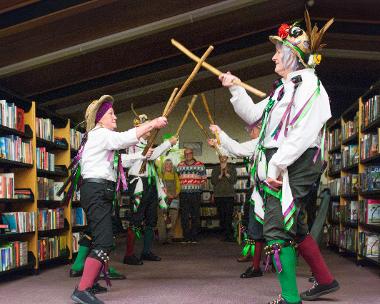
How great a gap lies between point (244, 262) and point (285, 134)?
3205 mm

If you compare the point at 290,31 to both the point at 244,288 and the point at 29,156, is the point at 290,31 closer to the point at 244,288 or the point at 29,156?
the point at 244,288

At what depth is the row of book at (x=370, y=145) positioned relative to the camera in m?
5.22

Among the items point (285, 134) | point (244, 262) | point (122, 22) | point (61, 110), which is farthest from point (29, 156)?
point (61, 110)

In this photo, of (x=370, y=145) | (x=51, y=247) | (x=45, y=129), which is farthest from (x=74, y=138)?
(x=370, y=145)

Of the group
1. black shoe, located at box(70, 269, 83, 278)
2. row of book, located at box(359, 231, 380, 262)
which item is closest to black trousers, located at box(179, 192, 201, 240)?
row of book, located at box(359, 231, 380, 262)

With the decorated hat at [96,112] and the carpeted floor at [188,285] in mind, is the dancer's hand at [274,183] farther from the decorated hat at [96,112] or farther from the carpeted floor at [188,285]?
the decorated hat at [96,112]

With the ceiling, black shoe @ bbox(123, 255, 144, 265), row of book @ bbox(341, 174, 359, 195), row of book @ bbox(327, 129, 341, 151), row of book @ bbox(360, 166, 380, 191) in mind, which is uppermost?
the ceiling

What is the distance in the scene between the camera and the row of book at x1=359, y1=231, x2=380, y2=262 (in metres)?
5.18

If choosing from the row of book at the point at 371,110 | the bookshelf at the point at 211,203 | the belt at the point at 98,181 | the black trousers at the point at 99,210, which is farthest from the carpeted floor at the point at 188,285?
the bookshelf at the point at 211,203

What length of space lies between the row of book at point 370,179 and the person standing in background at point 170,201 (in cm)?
378

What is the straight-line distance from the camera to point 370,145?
17.9 ft

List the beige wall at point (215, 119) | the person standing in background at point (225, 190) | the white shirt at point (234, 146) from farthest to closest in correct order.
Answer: the beige wall at point (215, 119) < the person standing in background at point (225, 190) < the white shirt at point (234, 146)

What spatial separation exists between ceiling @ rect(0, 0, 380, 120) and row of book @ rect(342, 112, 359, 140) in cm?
145

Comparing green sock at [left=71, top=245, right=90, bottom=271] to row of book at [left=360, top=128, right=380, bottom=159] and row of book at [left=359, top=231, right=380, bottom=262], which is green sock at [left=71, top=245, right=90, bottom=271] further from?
row of book at [left=360, top=128, right=380, bottom=159]
